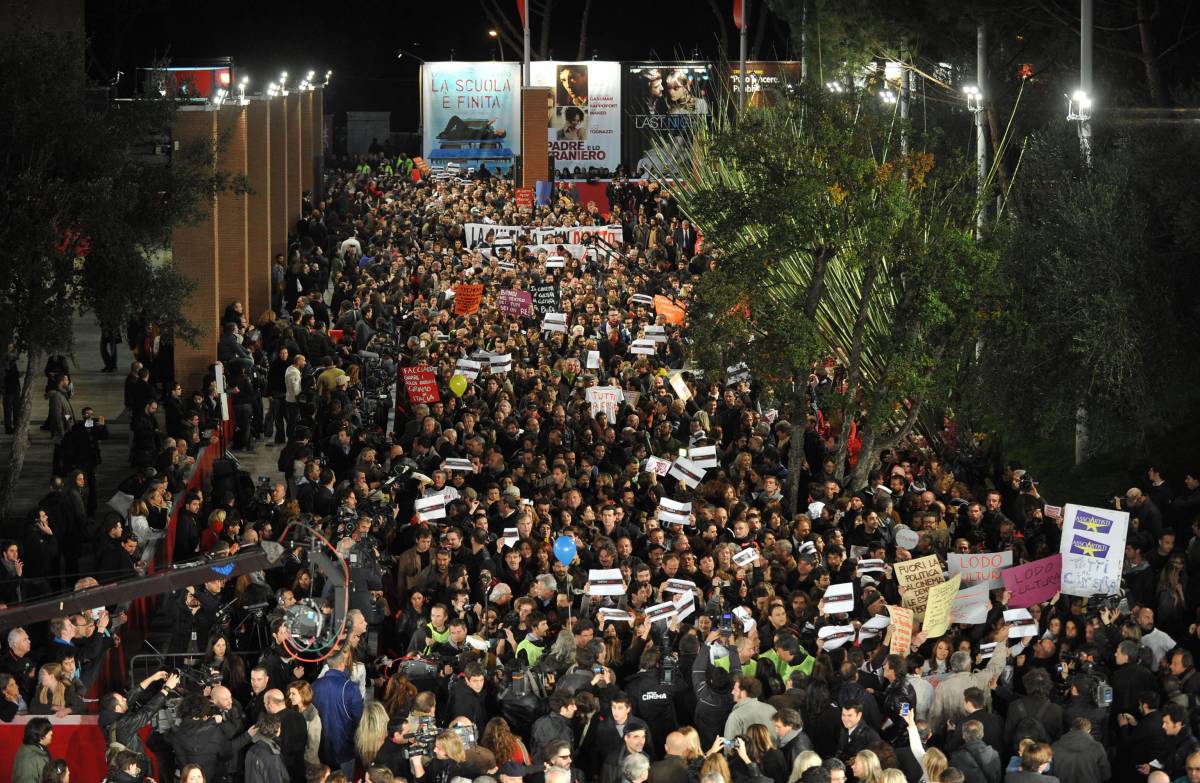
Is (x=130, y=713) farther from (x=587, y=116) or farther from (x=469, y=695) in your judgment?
(x=587, y=116)

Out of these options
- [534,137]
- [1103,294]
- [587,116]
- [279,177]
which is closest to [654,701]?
[1103,294]

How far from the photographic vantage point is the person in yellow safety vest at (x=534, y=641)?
13742mm

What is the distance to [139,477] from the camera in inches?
704

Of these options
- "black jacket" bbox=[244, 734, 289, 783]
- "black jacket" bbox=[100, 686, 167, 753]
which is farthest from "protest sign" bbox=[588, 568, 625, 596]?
"black jacket" bbox=[100, 686, 167, 753]

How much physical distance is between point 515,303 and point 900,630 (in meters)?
14.9

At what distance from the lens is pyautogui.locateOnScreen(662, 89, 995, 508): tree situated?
829 inches

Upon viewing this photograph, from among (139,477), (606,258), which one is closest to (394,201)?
→ (606,258)

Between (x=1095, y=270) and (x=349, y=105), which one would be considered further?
(x=349, y=105)

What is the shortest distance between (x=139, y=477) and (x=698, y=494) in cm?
614

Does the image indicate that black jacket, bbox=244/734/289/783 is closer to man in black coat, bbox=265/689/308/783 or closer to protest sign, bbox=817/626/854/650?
man in black coat, bbox=265/689/308/783

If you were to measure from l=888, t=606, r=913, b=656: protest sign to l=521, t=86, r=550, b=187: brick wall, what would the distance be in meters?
35.9

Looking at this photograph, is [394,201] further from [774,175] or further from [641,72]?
[774,175]

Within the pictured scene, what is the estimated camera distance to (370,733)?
1192cm

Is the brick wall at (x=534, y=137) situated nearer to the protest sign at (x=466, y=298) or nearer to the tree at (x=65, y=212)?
the protest sign at (x=466, y=298)
